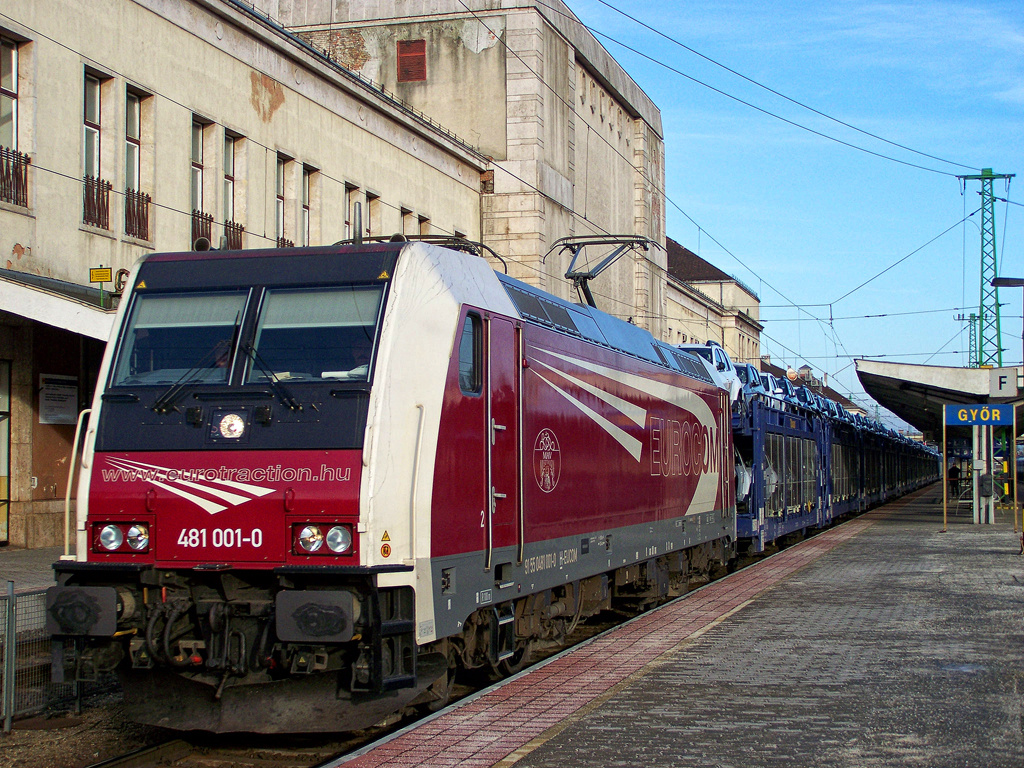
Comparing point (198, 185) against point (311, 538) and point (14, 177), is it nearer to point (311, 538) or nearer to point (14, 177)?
point (14, 177)

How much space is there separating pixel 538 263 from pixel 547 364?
27550 mm

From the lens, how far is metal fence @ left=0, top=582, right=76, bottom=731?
867 cm

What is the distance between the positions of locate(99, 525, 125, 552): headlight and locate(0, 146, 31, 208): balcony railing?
1139 cm

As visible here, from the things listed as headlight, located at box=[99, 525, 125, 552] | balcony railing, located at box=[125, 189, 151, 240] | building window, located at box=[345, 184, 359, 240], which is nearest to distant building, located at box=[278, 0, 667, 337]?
building window, located at box=[345, 184, 359, 240]

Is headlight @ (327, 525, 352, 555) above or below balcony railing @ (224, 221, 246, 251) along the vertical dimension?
below

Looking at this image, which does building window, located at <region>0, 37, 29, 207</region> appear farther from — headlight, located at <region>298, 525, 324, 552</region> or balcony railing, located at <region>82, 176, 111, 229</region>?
headlight, located at <region>298, 525, 324, 552</region>

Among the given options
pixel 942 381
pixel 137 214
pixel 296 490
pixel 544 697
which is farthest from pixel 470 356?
pixel 942 381

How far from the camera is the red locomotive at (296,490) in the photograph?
716cm

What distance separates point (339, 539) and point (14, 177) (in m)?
12.8

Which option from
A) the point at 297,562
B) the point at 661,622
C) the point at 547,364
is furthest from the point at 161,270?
the point at 661,622

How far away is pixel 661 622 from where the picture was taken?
40.6 feet

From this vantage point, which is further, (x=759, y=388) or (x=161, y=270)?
(x=759, y=388)

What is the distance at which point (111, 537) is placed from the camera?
7.55m

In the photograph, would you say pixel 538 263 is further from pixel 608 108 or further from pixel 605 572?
pixel 605 572
